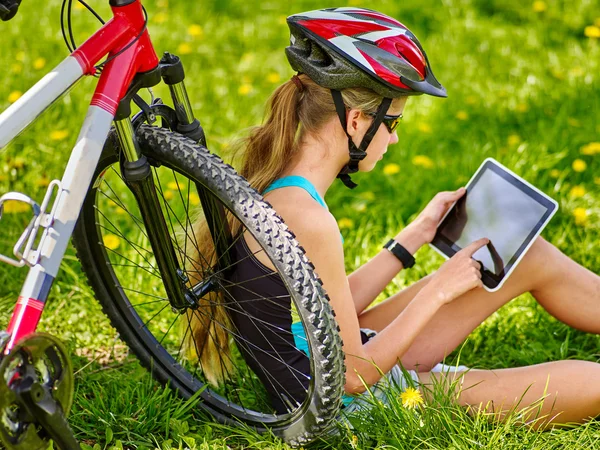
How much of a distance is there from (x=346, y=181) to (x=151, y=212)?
551mm

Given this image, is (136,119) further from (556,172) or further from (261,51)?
(261,51)

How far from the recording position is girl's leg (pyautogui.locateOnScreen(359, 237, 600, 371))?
8.13 ft

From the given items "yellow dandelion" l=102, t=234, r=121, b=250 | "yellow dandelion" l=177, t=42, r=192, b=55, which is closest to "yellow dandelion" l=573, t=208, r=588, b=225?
"yellow dandelion" l=102, t=234, r=121, b=250

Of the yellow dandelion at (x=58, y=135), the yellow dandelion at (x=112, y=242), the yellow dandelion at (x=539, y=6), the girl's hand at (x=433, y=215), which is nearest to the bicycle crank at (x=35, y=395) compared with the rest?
the girl's hand at (x=433, y=215)

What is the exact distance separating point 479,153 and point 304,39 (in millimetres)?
1718

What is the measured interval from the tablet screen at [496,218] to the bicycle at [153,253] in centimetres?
69

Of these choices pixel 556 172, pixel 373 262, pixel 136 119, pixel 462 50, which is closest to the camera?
pixel 136 119

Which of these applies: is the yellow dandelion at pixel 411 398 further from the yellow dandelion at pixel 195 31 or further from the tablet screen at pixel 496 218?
the yellow dandelion at pixel 195 31

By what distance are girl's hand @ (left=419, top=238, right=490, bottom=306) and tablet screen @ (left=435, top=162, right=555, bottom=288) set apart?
13 cm

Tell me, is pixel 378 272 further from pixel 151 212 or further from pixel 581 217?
pixel 581 217

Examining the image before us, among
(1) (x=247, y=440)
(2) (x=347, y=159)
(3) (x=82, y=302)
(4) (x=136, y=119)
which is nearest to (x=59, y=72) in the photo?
(4) (x=136, y=119)

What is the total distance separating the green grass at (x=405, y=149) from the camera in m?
2.27

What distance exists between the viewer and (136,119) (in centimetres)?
202

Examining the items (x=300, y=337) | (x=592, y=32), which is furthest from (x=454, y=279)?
(x=592, y=32)
